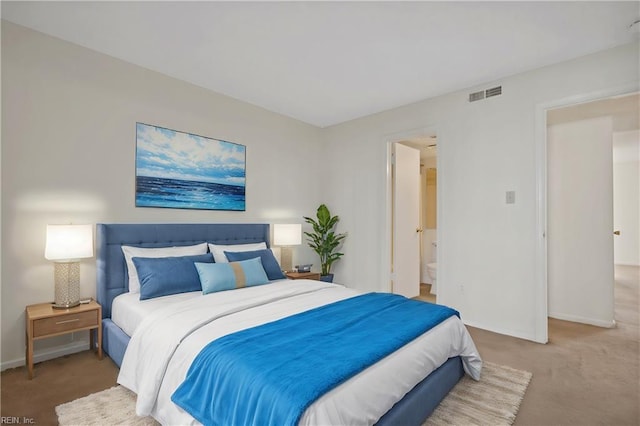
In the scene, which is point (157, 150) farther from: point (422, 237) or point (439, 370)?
point (422, 237)

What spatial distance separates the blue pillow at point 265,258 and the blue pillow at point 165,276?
437 millimetres

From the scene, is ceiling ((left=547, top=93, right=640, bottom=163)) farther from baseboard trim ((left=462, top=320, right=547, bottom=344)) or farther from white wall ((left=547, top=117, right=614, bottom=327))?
baseboard trim ((left=462, top=320, right=547, bottom=344))

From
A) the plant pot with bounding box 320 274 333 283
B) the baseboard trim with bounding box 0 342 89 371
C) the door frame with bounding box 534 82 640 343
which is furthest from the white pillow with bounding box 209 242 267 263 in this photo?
the door frame with bounding box 534 82 640 343

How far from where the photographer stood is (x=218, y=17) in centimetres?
253

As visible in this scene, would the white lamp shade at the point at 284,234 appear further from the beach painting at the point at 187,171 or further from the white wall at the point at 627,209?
the white wall at the point at 627,209

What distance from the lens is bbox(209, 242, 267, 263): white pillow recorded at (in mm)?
3406

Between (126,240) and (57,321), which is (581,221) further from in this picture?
(57,321)

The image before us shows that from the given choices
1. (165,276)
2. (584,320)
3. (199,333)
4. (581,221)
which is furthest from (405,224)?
(199,333)

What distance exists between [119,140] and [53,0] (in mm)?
1168

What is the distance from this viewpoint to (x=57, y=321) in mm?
2520

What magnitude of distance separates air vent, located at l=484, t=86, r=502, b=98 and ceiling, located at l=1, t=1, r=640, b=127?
0.13 metres

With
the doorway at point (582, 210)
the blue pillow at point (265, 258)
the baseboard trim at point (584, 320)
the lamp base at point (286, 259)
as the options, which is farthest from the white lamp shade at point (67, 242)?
the baseboard trim at point (584, 320)

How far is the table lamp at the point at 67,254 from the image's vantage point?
2564 mm

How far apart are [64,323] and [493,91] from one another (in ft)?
15.2
